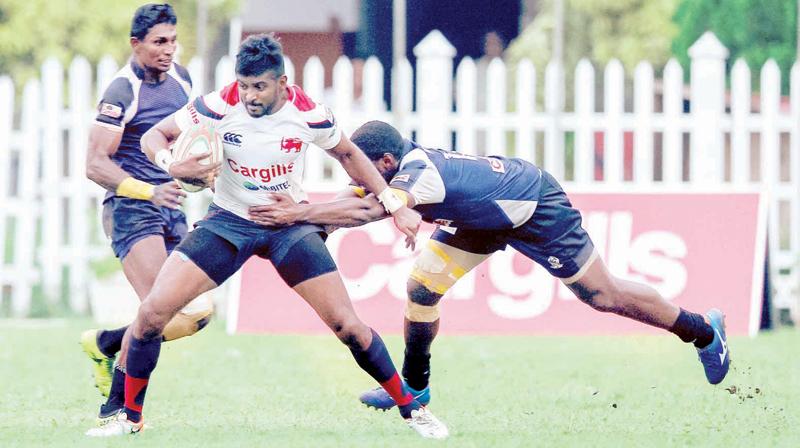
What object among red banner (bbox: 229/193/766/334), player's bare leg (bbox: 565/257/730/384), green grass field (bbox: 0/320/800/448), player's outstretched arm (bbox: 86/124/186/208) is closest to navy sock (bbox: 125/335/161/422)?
green grass field (bbox: 0/320/800/448)

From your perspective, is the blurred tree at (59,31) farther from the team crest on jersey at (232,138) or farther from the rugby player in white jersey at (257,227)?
the team crest on jersey at (232,138)

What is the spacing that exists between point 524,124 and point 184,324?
21.9 feet

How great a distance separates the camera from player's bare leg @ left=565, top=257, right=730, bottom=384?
8664 millimetres

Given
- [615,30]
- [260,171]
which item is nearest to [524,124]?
[260,171]

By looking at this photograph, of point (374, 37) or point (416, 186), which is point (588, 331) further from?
point (374, 37)

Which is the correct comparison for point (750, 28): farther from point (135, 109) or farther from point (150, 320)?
point (150, 320)

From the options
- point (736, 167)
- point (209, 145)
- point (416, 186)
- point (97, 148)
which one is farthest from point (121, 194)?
point (736, 167)

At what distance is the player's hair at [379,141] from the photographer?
802 cm

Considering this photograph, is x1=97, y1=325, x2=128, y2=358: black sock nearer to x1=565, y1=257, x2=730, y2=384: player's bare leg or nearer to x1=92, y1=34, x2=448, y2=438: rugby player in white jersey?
x1=92, y1=34, x2=448, y2=438: rugby player in white jersey

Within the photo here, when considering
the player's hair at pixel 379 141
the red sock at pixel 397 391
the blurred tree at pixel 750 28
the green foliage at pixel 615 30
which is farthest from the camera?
the green foliage at pixel 615 30

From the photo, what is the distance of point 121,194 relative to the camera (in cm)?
823

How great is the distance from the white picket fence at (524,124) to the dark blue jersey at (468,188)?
19.7 feet

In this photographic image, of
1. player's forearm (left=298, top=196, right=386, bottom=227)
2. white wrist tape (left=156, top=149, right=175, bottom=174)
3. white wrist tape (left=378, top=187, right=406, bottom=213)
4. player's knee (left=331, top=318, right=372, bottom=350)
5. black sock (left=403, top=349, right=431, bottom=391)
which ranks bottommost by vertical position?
black sock (left=403, top=349, right=431, bottom=391)

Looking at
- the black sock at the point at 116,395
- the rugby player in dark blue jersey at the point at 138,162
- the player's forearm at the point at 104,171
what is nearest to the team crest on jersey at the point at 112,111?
the rugby player in dark blue jersey at the point at 138,162
